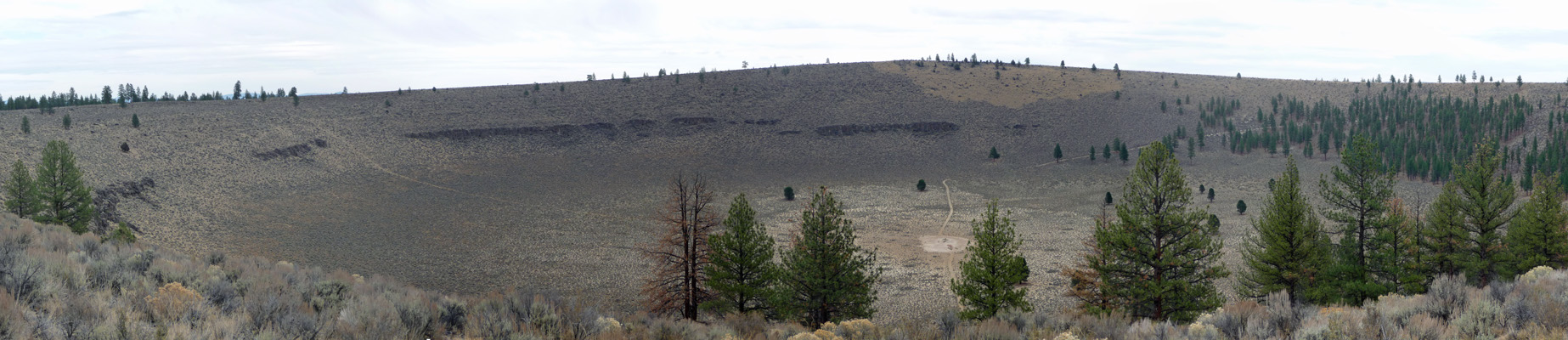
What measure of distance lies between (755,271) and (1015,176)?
4828 centimetres

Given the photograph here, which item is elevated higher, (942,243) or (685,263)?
(685,263)

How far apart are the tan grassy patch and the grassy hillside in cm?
45

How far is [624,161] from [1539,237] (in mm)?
60954

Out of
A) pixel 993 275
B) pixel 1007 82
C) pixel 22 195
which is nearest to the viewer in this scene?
pixel 993 275

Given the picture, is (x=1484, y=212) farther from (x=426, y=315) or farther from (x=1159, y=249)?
(x=426, y=315)

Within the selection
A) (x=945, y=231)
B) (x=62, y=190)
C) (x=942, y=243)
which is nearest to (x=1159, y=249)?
(x=942, y=243)

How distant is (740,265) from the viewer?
24656mm

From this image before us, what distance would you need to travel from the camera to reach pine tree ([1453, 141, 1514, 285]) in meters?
25.6

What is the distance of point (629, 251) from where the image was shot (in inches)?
1570

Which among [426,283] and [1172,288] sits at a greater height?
[1172,288]

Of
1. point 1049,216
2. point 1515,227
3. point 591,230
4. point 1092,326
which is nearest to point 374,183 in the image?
point 591,230

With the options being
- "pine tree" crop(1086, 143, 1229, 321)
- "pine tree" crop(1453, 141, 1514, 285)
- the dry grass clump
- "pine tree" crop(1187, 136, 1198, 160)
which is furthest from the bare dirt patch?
"pine tree" crop(1187, 136, 1198, 160)

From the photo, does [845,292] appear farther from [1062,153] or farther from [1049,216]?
[1062,153]

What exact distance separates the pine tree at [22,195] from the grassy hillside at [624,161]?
5193 mm
